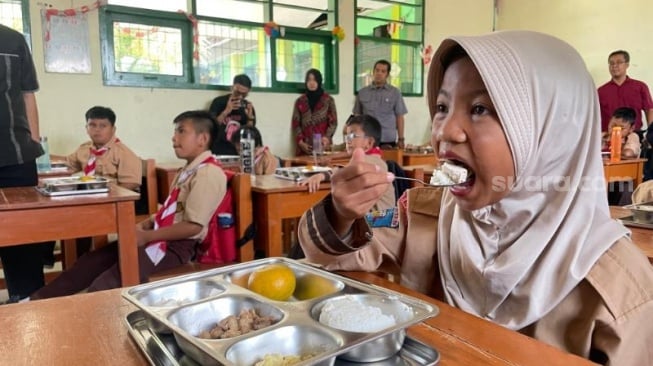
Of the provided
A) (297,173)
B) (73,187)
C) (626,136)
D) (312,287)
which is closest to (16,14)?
(73,187)

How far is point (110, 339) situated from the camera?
2.25 feet

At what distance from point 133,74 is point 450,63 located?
4326mm

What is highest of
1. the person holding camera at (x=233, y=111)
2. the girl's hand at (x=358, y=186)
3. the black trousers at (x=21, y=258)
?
the person holding camera at (x=233, y=111)

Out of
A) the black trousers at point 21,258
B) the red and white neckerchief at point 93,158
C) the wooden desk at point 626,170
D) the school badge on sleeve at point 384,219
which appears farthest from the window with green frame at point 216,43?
the school badge on sleeve at point 384,219

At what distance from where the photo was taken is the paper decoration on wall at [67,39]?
13.9 ft

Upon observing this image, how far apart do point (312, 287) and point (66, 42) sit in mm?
4381

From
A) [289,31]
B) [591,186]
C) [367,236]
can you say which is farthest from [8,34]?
[289,31]

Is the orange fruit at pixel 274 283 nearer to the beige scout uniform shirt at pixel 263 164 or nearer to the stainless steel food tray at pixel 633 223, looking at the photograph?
the stainless steel food tray at pixel 633 223

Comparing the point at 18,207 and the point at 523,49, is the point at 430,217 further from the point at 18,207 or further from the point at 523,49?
the point at 18,207

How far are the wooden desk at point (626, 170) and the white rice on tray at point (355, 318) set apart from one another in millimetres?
→ 3320

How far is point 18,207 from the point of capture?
178 centimetres

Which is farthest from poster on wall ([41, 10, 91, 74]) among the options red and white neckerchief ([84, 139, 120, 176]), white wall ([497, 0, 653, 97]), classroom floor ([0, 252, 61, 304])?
white wall ([497, 0, 653, 97])

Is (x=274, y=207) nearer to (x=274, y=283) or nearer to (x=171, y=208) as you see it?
(x=171, y=208)

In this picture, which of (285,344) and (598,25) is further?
(598,25)
